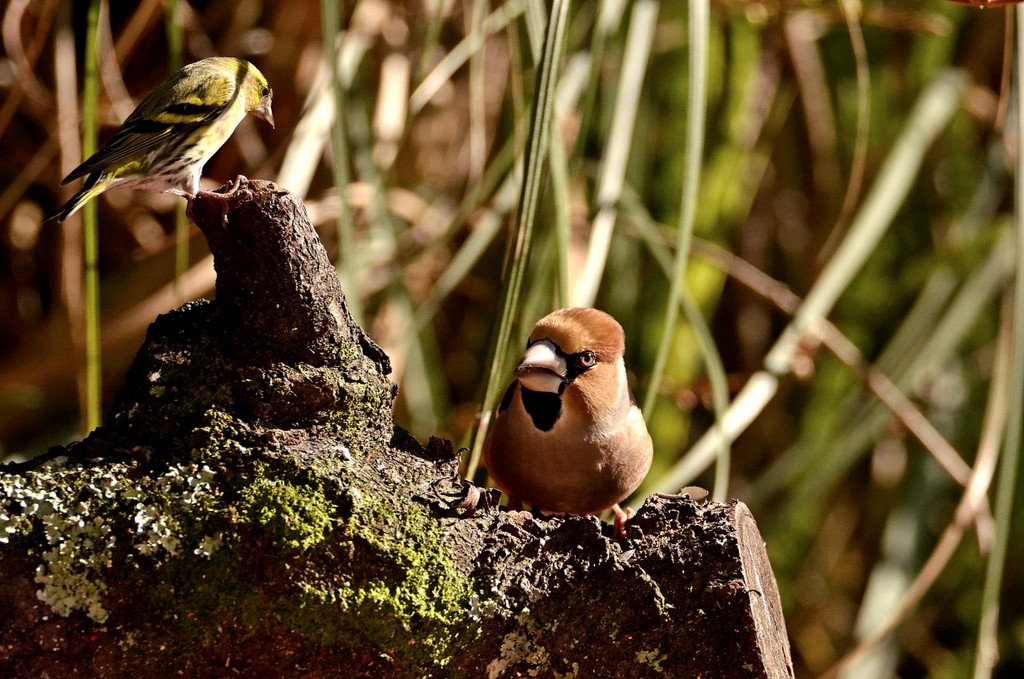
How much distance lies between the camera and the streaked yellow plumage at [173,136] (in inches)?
43.7

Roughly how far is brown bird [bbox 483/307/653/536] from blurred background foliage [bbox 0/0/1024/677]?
459 millimetres

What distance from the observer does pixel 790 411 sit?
3369mm

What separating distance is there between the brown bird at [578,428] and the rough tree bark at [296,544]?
14.1 inches

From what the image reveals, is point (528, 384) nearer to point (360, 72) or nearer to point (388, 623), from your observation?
point (388, 623)

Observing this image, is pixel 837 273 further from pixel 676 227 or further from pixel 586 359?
pixel 586 359

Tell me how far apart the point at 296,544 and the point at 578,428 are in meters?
0.57

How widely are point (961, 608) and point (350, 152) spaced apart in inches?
88.4

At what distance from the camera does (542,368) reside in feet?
4.36

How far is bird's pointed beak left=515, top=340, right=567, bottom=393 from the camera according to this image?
131 cm

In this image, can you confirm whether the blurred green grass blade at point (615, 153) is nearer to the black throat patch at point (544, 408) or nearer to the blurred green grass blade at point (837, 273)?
the blurred green grass blade at point (837, 273)

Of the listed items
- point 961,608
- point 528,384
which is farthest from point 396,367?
point 961,608

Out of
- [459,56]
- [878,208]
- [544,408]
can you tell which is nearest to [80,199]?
[544,408]

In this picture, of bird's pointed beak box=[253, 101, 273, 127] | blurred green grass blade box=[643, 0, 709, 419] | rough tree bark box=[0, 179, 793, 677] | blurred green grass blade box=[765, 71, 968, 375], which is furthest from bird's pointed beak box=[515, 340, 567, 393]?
blurred green grass blade box=[765, 71, 968, 375]

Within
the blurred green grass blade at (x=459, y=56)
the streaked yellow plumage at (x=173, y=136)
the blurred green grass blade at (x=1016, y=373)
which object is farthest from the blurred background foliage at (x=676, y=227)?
the streaked yellow plumage at (x=173, y=136)
